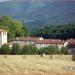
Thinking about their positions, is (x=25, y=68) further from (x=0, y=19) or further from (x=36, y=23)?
(x=36, y=23)

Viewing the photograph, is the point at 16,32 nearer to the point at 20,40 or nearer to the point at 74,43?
the point at 20,40

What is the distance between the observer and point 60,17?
180375mm

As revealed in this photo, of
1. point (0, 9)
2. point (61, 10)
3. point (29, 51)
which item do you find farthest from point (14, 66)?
point (61, 10)

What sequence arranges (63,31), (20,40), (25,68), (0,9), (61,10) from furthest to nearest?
1. (61,10)
2. (0,9)
3. (63,31)
4. (20,40)
5. (25,68)

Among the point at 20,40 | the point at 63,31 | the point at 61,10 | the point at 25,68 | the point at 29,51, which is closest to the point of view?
the point at 25,68

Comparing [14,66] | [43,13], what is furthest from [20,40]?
[43,13]

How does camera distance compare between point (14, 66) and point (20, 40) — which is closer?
point (14, 66)

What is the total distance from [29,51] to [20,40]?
27.4 meters

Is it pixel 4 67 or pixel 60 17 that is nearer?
pixel 4 67

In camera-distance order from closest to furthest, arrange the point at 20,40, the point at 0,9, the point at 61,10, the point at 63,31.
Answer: the point at 20,40 < the point at 63,31 < the point at 0,9 < the point at 61,10

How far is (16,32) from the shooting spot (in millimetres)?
81500

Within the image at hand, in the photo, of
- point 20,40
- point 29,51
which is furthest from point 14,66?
point 20,40

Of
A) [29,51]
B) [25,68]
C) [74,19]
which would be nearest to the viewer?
[25,68]

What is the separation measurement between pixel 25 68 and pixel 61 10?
178 meters
